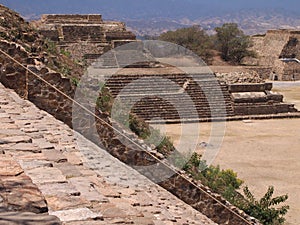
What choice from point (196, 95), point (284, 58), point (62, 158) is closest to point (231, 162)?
point (196, 95)

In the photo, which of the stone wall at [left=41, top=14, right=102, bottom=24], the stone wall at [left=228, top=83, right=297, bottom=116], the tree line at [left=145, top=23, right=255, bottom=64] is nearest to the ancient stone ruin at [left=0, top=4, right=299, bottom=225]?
the stone wall at [left=228, top=83, right=297, bottom=116]

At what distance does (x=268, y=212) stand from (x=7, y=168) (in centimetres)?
542

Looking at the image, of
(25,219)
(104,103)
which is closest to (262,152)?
(104,103)

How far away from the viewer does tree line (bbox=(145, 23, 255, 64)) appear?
128 ft

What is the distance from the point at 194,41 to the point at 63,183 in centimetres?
3879

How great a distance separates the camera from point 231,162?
A: 13.4 meters

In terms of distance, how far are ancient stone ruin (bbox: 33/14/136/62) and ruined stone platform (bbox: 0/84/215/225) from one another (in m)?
15.3

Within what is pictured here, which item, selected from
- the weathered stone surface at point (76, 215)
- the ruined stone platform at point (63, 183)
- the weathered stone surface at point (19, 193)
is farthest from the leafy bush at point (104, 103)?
the weathered stone surface at point (76, 215)

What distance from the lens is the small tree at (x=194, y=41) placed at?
38.1 metres

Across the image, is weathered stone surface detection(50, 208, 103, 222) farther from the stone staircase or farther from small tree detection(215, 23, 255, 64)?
small tree detection(215, 23, 255, 64)

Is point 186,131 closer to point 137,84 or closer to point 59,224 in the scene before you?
point 137,84

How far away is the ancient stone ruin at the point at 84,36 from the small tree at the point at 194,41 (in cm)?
1387

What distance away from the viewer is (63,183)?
341 centimetres

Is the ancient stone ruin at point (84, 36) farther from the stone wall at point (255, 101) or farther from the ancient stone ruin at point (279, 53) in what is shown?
the ancient stone ruin at point (279, 53)
